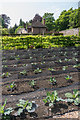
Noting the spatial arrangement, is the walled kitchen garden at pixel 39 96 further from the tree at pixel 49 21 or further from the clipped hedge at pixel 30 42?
the tree at pixel 49 21

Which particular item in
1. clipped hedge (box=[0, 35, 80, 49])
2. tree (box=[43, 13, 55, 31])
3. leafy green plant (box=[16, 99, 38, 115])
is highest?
tree (box=[43, 13, 55, 31])

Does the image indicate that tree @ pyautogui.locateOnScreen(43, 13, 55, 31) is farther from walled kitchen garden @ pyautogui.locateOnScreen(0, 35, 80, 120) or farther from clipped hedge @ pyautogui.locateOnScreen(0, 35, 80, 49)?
walled kitchen garden @ pyautogui.locateOnScreen(0, 35, 80, 120)

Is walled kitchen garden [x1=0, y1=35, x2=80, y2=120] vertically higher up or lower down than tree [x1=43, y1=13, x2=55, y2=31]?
lower down

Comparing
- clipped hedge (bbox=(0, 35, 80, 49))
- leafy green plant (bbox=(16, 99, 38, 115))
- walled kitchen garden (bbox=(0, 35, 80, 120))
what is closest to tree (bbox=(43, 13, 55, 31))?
clipped hedge (bbox=(0, 35, 80, 49))

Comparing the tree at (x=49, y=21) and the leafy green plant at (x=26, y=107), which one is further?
the tree at (x=49, y=21)

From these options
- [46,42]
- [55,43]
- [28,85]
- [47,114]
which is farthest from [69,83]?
[55,43]

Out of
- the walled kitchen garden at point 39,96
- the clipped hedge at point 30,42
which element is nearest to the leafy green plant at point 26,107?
the walled kitchen garden at point 39,96

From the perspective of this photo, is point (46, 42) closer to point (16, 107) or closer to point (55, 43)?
point (55, 43)

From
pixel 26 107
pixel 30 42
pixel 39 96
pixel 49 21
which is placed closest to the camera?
pixel 26 107

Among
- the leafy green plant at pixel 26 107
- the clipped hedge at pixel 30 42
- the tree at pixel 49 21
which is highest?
the tree at pixel 49 21

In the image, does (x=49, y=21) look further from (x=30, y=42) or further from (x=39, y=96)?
(x=39, y=96)

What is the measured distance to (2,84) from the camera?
3.29 metres

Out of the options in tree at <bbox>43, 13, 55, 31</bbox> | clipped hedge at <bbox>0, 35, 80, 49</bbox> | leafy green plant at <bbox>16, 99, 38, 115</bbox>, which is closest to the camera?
leafy green plant at <bbox>16, 99, 38, 115</bbox>

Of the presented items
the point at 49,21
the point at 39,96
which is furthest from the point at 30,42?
the point at 49,21
